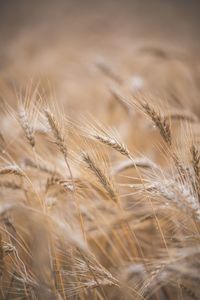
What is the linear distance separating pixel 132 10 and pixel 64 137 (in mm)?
8487

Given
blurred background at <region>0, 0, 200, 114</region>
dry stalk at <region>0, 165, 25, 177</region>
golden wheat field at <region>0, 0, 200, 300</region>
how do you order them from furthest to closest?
blurred background at <region>0, 0, 200, 114</region> → dry stalk at <region>0, 165, 25, 177</region> → golden wheat field at <region>0, 0, 200, 300</region>

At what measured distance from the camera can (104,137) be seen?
0.89 metres

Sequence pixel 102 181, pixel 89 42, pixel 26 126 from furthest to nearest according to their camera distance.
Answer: pixel 89 42 → pixel 26 126 → pixel 102 181

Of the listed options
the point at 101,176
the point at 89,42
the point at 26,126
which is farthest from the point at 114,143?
the point at 89,42

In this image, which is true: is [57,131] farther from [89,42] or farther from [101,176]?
[89,42]

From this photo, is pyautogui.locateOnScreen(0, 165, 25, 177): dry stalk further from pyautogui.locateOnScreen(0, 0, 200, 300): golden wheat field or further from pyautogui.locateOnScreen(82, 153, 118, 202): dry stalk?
pyautogui.locateOnScreen(82, 153, 118, 202): dry stalk

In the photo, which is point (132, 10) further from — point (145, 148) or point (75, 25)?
point (145, 148)

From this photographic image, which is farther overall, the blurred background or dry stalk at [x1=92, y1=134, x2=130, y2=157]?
the blurred background

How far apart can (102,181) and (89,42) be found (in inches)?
235

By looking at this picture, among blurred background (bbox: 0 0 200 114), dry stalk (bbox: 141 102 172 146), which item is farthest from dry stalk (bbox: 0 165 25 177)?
blurred background (bbox: 0 0 200 114)

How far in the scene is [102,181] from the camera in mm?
851

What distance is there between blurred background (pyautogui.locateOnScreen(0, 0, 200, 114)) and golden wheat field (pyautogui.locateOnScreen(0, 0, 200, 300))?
4 centimetres

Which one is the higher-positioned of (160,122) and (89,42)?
(89,42)

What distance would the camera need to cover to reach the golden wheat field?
819mm
